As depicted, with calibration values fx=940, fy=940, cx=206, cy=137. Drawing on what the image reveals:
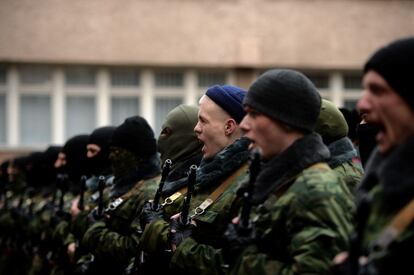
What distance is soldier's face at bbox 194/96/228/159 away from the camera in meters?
5.35

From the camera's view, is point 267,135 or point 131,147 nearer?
point 267,135

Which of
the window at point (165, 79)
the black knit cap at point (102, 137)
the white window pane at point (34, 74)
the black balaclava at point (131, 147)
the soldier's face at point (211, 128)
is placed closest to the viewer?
the soldier's face at point (211, 128)

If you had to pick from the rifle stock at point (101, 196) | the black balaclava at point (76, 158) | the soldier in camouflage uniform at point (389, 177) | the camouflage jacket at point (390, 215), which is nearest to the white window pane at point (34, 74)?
the black balaclava at point (76, 158)

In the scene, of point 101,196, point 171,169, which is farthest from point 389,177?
point 101,196

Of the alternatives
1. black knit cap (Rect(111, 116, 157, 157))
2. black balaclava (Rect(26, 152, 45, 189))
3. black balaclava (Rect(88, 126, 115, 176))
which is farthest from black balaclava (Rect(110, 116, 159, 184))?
black balaclava (Rect(26, 152, 45, 189))

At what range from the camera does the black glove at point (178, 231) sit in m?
5.09

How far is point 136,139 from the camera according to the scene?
727 cm

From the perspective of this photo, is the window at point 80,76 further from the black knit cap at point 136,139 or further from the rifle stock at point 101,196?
the black knit cap at point 136,139

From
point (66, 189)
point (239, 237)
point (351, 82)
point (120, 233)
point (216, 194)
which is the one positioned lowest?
point (351, 82)

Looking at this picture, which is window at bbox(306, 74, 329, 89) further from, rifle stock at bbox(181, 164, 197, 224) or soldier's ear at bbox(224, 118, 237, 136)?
rifle stock at bbox(181, 164, 197, 224)

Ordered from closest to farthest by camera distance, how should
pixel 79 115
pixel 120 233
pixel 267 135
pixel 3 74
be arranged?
pixel 267 135 < pixel 120 233 < pixel 3 74 < pixel 79 115

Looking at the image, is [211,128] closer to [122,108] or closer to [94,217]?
[94,217]

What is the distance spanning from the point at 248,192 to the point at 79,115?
16.9 meters

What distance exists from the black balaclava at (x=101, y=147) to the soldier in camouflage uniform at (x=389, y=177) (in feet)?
18.1
